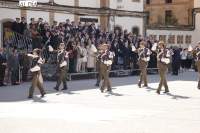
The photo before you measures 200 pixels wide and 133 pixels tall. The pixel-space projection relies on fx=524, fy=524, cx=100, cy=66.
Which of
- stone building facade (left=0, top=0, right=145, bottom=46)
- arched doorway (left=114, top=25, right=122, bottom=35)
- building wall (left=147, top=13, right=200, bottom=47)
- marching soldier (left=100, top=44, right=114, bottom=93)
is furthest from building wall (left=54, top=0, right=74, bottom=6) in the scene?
marching soldier (left=100, top=44, right=114, bottom=93)

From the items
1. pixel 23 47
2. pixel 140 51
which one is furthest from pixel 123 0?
pixel 140 51

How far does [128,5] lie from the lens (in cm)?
4231

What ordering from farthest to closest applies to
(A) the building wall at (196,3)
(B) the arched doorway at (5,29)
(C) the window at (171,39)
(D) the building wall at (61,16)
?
(A) the building wall at (196,3)
(C) the window at (171,39)
(D) the building wall at (61,16)
(B) the arched doorway at (5,29)

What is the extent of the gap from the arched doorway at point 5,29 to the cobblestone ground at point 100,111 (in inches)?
257

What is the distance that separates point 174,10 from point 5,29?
2947 centimetres

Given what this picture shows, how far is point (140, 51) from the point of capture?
958 inches

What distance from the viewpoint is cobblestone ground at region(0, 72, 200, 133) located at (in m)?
13.1

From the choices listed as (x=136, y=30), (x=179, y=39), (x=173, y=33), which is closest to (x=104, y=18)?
(x=136, y=30)

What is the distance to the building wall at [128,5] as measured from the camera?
40.8 metres

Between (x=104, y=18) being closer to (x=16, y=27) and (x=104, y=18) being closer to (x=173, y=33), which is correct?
(x=173, y=33)

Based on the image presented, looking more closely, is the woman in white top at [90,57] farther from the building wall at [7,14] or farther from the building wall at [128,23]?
the building wall at [128,23]

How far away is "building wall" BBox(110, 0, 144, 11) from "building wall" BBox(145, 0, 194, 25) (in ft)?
38.4

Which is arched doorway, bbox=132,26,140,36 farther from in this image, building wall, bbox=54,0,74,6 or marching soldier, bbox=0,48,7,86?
marching soldier, bbox=0,48,7,86

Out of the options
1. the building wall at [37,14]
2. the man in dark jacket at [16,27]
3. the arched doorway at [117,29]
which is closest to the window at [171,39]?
the arched doorway at [117,29]
